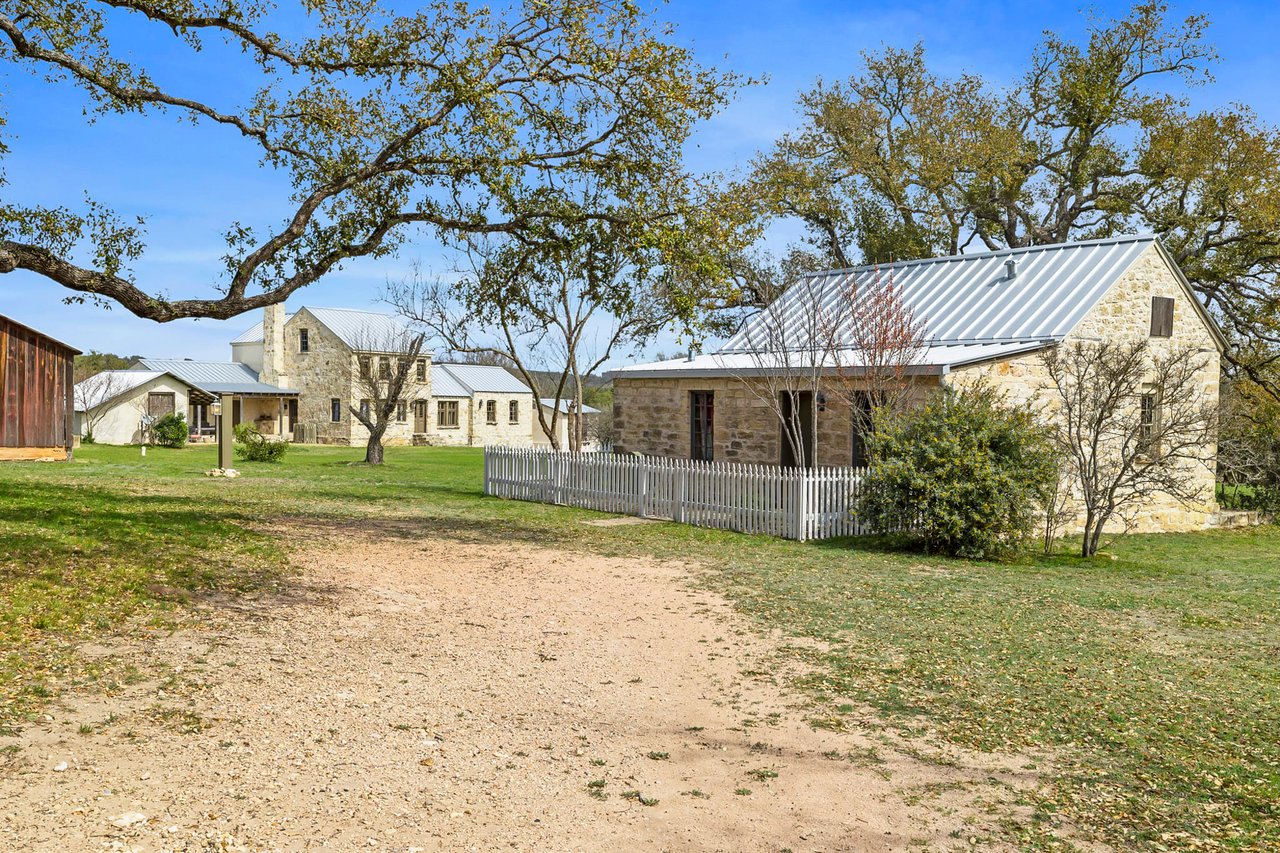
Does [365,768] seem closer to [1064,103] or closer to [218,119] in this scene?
[218,119]

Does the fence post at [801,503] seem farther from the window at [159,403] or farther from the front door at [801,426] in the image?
the window at [159,403]

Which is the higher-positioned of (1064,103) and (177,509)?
(1064,103)

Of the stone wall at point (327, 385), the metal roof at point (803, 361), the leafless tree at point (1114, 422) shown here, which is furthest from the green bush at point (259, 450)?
the leafless tree at point (1114, 422)

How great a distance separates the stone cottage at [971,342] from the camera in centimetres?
1802

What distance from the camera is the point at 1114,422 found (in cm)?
1527

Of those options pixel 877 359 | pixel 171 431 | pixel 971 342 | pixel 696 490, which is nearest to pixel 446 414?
pixel 171 431

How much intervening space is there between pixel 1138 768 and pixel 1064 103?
29.0 metres

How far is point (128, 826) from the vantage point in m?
4.57

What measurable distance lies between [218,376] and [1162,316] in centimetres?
4259

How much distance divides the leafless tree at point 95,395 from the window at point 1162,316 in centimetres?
3920

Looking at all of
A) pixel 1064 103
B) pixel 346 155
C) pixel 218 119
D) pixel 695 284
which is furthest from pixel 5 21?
pixel 1064 103

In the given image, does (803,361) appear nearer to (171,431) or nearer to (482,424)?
(171,431)

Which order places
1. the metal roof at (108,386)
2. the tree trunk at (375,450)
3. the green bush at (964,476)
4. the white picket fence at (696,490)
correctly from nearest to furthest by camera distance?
the green bush at (964,476) < the white picket fence at (696,490) < the tree trunk at (375,450) < the metal roof at (108,386)

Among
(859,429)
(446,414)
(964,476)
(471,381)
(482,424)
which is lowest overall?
(964,476)
